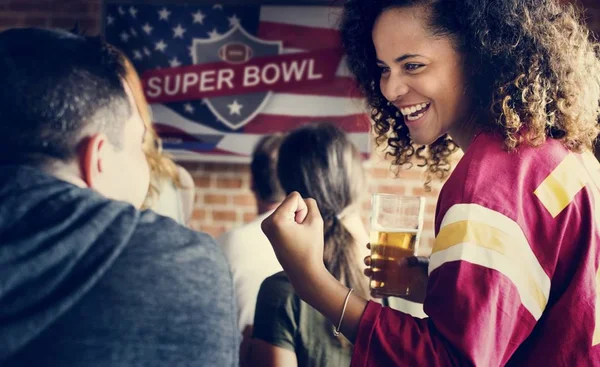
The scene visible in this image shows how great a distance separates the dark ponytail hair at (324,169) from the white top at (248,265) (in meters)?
A: 0.22

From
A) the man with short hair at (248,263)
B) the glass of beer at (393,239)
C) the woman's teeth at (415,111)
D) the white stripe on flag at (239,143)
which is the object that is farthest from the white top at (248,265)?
the white stripe on flag at (239,143)

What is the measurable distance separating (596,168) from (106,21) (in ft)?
8.94

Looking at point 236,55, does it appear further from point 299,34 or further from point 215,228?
point 215,228

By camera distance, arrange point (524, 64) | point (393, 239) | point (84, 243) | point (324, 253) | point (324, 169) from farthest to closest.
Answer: point (324, 169) < point (324, 253) < point (393, 239) < point (524, 64) < point (84, 243)

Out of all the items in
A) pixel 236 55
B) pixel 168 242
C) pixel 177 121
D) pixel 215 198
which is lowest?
pixel 215 198

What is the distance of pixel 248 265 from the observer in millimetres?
1814

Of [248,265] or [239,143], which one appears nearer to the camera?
[248,265]

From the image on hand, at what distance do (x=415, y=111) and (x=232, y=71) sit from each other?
219 centimetres

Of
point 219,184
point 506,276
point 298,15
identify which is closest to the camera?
point 506,276

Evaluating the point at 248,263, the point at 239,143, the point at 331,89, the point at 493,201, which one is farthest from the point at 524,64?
the point at 239,143

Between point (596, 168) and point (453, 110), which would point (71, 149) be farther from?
point (596, 168)

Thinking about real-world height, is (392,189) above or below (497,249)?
below

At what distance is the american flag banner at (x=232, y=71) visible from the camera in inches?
128

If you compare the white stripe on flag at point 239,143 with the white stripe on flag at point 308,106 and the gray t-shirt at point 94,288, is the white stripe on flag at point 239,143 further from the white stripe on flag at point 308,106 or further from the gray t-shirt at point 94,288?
the gray t-shirt at point 94,288
